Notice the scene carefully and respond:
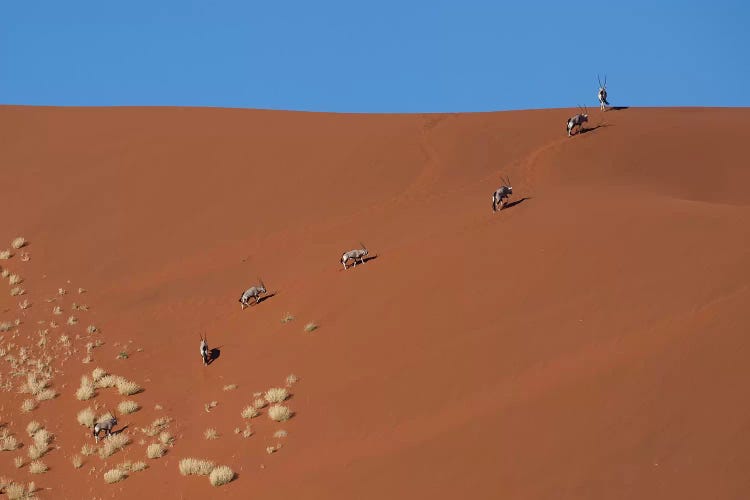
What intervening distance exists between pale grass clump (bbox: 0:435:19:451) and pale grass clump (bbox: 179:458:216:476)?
4.43 metres

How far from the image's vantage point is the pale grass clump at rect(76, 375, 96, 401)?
1927cm

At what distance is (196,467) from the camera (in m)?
15.3

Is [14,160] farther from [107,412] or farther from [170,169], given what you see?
[107,412]

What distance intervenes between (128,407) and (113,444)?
144 cm

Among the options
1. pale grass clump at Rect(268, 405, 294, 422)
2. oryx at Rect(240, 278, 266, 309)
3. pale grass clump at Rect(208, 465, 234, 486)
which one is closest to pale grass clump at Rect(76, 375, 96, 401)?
oryx at Rect(240, 278, 266, 309)

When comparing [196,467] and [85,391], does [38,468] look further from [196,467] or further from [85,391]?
[196,467]

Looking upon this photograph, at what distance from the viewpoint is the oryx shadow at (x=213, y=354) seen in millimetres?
20047

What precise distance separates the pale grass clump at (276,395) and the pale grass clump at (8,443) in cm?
529

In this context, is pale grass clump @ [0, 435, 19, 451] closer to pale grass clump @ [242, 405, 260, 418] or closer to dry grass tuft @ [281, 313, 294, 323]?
pale grass clump @ [242, 405, 260, 418]

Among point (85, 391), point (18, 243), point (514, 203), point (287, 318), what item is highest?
point (18, 243)

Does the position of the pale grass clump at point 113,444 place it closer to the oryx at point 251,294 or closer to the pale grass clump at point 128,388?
the pale grass clump at point 128,388

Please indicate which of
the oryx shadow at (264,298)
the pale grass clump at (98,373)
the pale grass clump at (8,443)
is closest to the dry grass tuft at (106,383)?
the pale grass clump at (98,373)

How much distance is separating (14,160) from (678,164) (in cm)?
2697

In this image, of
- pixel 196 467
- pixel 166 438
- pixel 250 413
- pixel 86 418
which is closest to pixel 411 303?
pixel 250 413
